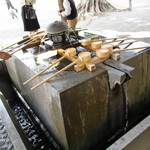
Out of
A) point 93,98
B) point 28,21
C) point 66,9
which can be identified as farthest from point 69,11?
point 93,98

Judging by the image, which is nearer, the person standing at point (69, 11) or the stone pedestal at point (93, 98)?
the stone pedestal at point (93, 98)

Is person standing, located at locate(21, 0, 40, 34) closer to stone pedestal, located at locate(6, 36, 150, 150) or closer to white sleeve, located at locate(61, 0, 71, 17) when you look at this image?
white sleeve, located at locate(61, 0, 71, 17)

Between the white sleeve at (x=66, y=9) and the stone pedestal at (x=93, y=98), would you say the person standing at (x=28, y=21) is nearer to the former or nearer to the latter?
the white sleeve at (x=66, y=9)

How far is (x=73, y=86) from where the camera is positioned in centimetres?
192

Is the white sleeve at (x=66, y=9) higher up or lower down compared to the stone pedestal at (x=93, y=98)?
higher up

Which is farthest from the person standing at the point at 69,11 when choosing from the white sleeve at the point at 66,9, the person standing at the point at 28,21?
the person standing at the point at 28,21

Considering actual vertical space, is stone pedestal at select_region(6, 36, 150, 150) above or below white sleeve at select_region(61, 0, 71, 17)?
below

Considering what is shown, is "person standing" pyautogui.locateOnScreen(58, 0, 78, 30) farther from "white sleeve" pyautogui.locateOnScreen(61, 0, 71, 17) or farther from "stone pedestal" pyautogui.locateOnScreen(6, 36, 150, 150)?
"stone pedestal" pyautogui.locateOnScreen(6, 36, 150, 150)

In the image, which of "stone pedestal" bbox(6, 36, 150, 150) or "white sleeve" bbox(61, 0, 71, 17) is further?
"white sleeve" bbox(61, 0, 71, 17)

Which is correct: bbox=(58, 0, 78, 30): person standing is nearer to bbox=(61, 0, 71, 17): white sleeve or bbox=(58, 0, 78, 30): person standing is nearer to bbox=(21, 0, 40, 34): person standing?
bbox=(61, 0, 71, 17): white sleeve

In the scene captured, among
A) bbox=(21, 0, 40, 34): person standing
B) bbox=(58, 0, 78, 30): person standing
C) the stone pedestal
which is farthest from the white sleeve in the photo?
the stone pedestal

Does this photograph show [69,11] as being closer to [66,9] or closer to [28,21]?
[66,9]

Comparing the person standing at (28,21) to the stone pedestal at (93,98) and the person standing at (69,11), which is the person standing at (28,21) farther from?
the stone pedestal at (93,98)

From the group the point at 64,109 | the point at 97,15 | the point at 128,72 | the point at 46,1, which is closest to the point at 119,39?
the point at 128,72
